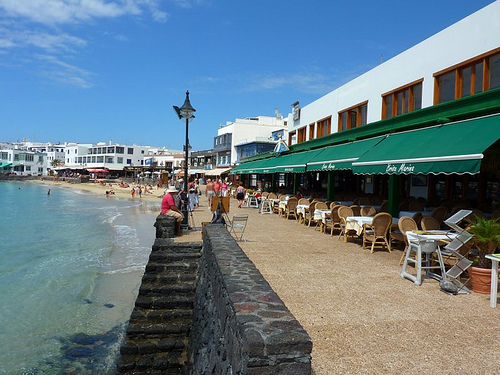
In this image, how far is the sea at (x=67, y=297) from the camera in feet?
23.7

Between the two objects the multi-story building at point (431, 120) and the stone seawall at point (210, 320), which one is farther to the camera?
the multi-story building at point (431, 120)

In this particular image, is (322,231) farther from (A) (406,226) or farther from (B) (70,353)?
(B) (70,353)

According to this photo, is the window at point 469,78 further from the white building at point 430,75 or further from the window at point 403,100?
the window at point 403,100

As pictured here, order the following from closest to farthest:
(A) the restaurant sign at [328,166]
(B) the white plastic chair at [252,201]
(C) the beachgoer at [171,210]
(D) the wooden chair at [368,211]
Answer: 1. (C) the beachgoer at [171,210]
2. (D) the wooden chair at [368,211]
3. (A) the restaurant sign at [328,166]
4. (B) the white plastic chair at [252,201]

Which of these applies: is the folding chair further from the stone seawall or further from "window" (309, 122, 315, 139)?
"window" (309, 122, 315, 139)

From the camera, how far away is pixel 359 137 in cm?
1316

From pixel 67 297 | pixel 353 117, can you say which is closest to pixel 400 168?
pixel 353 117

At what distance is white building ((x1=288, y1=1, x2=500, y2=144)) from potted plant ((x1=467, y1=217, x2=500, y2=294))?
5165 millimetres

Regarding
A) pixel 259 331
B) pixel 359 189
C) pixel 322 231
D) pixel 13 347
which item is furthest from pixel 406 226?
pixel 359 189

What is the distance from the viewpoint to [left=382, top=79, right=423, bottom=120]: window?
11820mm

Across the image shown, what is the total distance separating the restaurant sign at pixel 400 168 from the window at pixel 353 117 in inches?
281

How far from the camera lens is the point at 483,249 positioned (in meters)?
5.50

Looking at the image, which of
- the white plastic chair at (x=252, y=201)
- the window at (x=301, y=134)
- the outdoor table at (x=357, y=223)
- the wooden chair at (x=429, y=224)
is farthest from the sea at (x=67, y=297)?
the window at (x=301, y=134)

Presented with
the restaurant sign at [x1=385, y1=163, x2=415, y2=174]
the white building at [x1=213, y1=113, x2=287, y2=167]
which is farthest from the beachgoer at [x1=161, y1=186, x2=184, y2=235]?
the white building at [x1=213, y1=113, x2=287, y2=167]
